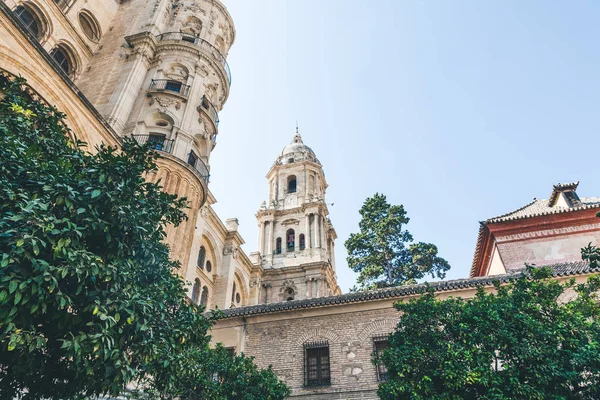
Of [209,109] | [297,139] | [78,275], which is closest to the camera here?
[78,275]

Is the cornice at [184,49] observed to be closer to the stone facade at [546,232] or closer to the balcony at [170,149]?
the balcony at [170,149]

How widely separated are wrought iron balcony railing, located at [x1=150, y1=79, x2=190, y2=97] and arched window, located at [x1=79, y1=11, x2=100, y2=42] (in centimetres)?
550

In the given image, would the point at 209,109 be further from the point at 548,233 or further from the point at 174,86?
the point at 548,233

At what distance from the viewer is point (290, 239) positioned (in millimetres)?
37719

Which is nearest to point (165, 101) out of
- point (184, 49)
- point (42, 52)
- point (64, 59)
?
point (184, 49)

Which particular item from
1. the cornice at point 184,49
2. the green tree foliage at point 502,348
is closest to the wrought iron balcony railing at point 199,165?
the cornice at point 184,49

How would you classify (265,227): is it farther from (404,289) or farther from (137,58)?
(404,289)

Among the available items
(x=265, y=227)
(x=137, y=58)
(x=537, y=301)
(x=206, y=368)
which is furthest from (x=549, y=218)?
(x=265, y=227)

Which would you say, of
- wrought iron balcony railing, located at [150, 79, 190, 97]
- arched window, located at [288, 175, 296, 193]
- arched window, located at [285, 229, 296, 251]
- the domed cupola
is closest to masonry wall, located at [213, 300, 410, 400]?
wrought iron balcony railing, located at [150, 79, 190, 97]

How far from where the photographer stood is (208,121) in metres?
21.0

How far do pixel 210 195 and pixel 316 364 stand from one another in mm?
17193

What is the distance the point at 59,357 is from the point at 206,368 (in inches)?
169

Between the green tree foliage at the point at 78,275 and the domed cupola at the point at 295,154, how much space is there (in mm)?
36160

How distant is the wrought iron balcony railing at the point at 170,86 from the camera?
20266mm
